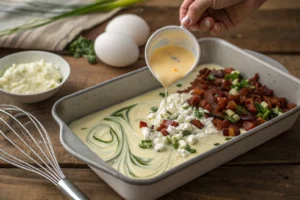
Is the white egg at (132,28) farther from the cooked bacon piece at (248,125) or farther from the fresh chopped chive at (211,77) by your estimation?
the cooked bacon piece at (248,125)

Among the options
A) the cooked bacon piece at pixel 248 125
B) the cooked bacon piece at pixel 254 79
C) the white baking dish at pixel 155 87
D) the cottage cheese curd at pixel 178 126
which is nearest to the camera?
the white baking dish at pixel 155 87

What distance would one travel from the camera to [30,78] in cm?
221

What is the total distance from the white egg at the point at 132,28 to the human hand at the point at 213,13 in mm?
496

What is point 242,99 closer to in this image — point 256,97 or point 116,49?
point 256,97

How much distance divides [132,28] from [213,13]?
534mm

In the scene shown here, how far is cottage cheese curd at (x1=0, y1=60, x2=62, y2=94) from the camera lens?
84.9 inches

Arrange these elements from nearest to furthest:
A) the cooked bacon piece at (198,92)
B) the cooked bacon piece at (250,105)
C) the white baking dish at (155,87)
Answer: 1. the white baking dish at (155,87)
2. the cooked bacon piece at (250,105)
3. the cooked bacon piece at (198,92)

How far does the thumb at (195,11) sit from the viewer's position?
2.06 m

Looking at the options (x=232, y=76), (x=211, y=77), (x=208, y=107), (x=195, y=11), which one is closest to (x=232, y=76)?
(x=232, y=76)

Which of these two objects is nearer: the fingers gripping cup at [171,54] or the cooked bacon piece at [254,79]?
the fingers gripping cup at [171,54]

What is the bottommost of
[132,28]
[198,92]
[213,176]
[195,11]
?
[213,176]

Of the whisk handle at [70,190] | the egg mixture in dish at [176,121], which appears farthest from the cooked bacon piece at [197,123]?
the whisk handle at [70,190]

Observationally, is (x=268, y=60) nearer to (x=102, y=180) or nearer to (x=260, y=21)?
(x=260, y=21)

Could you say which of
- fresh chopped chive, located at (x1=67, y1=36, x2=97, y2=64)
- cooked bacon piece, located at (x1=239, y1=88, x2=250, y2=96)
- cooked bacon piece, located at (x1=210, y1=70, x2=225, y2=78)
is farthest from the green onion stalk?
cooked bacon piece, located at (x1=239, y1=88, x2=250, y2=96)
